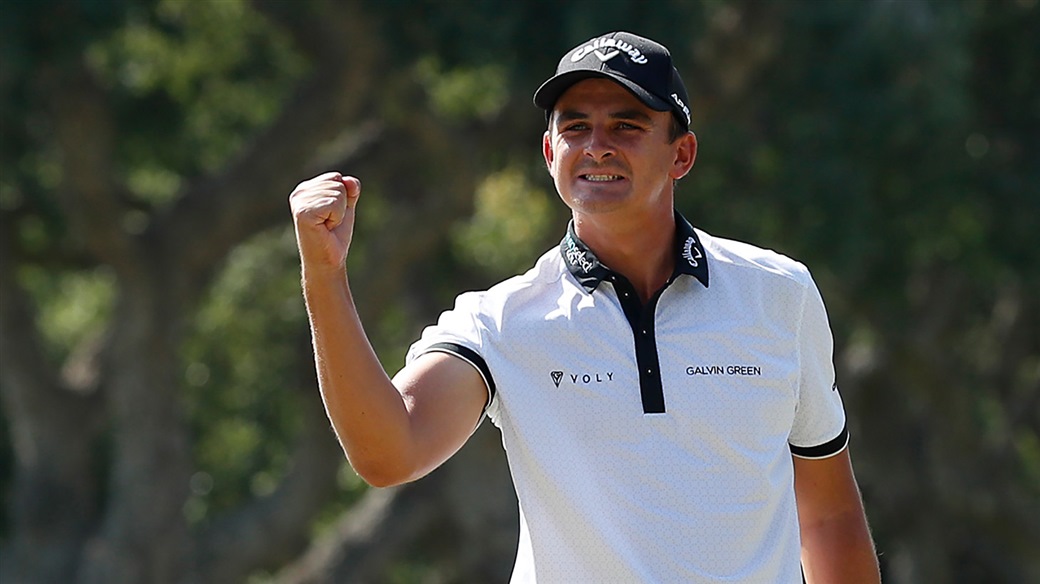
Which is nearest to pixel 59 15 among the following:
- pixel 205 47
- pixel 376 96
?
pixel 376 96

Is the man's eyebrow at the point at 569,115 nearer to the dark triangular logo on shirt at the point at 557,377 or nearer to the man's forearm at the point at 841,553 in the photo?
the dark triangular logo on shirt at the point at 557,377

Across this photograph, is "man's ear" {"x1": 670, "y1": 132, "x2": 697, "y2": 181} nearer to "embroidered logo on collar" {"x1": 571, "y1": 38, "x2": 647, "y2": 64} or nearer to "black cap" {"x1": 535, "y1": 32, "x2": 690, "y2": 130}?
"black cap" {"x1": 535, "y1": 32, "x2": 690, "y2": 130}

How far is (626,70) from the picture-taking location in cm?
304

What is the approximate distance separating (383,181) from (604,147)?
11.5m

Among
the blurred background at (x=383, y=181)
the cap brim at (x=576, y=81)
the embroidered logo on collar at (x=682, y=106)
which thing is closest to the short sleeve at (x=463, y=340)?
the cap brim at (x=576, y=81)

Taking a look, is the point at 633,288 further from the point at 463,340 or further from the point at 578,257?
the point at 463,340

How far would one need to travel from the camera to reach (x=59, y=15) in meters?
10.6

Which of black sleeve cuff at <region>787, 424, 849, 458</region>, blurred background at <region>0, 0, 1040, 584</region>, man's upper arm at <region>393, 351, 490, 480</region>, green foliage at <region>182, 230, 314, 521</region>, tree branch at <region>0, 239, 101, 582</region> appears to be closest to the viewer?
man's upper arm at <region>393, 351, 490, 480</region>

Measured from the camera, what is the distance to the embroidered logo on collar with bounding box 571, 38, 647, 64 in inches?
120

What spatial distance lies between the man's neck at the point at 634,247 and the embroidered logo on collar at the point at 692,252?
2 cm

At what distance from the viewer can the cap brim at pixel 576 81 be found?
3020 millimetres

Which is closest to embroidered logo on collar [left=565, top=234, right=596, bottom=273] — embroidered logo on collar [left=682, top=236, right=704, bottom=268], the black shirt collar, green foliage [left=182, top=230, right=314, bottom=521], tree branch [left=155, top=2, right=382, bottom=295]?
the black shirt collar

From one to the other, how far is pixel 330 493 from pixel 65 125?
405 cm

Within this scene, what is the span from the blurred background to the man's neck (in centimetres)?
744
